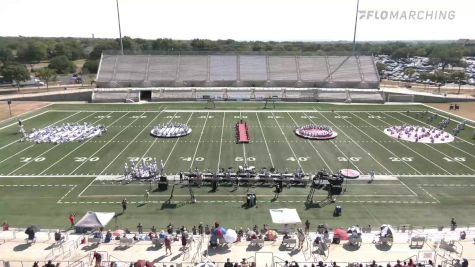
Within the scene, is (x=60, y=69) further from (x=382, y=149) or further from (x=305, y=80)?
(x=382, y=149)

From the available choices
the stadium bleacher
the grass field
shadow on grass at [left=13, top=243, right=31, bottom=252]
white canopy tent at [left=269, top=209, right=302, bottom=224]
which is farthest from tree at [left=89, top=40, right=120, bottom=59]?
white canopy tent at [left=269, top=209, right=302, bottom=224]

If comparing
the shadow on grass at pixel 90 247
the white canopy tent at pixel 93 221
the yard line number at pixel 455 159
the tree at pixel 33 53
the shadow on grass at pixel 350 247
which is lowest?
the yard line number at pixel 455 159

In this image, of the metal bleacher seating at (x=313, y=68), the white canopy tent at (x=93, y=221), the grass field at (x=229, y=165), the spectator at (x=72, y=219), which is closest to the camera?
the white canopy tent at (x=93, y=221)

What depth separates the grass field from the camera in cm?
2220

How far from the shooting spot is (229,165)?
30016 millimetres

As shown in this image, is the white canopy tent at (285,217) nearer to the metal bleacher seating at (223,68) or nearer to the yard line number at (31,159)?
the yard line number at (31,159)

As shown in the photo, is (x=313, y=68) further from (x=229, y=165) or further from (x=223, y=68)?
(x=229, y=165)

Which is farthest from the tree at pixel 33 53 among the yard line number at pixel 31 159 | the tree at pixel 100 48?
the yard line number at pixel 31 159

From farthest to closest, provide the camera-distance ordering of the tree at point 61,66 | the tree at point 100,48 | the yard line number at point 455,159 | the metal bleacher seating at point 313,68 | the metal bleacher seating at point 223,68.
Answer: the tree at point 100,48 < the tree at point 61,66 < the metal bleacher seating at point 223,68 < the metal bleacher seating at point 313,68 < the yard line number at point 455,159

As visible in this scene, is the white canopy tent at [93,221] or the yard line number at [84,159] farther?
the yard line number at [84,159]

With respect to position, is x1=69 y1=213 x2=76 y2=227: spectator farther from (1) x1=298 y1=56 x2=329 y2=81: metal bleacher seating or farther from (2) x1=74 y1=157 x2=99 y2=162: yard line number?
(1) x1=298 y1=56 x2=329 y2=81: metal bleacher seating

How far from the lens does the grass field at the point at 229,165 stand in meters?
22.2

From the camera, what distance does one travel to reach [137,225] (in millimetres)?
20656

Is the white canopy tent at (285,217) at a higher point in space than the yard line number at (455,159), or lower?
higher
